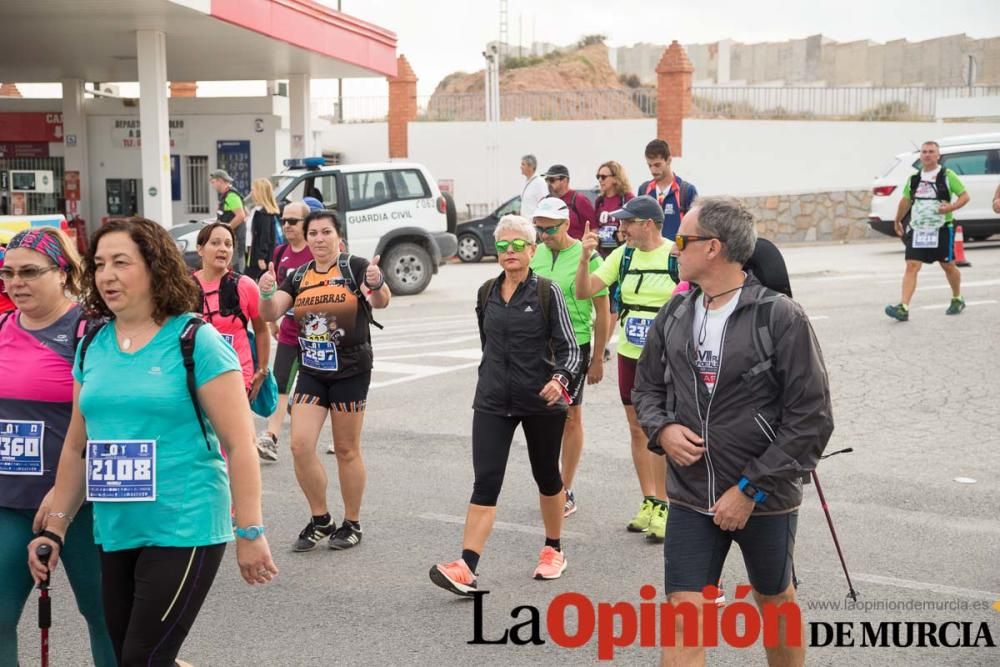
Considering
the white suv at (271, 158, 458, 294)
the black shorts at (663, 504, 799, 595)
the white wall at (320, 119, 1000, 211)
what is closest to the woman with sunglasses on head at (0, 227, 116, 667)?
the black shorts at (663, 504, 799, 595)

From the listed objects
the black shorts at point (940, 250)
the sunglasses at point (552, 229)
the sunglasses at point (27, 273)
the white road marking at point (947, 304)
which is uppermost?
the sunglasses at point (552, 229)

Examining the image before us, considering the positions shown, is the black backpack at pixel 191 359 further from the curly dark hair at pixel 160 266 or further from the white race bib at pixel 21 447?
the white race bib at pixel 21 447

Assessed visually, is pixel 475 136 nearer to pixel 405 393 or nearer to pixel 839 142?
pixel 839 142

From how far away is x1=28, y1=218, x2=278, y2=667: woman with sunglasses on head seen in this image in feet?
12.0

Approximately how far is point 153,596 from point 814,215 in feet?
85.1

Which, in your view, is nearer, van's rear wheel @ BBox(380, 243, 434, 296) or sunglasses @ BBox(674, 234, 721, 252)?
sunglasses @ BBox(674, 234, 721, 252)

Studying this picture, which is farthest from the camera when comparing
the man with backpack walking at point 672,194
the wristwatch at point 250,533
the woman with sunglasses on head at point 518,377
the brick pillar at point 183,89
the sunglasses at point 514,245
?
the brick pillar at point 183,89

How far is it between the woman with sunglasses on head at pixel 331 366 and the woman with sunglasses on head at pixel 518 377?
92 centimetres

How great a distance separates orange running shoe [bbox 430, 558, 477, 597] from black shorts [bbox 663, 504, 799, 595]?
69.5 inches

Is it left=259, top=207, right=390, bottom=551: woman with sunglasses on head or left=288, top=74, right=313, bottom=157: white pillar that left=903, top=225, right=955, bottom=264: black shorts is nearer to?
left=259, top=207, right=390, bottom=551: woman with sunglasses on head

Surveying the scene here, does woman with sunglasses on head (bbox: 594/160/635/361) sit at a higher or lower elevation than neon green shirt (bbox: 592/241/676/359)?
higher

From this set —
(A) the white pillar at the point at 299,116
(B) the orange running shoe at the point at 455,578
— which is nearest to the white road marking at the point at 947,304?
(B) the orange running shoe at the point at 455,578

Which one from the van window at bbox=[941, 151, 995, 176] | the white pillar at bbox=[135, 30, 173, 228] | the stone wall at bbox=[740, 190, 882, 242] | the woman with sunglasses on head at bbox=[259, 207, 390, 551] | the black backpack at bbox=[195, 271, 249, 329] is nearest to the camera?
the woman with sunglasses on head at bbox=[259, 207, 390, 551]

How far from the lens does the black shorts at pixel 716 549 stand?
4.15 m
